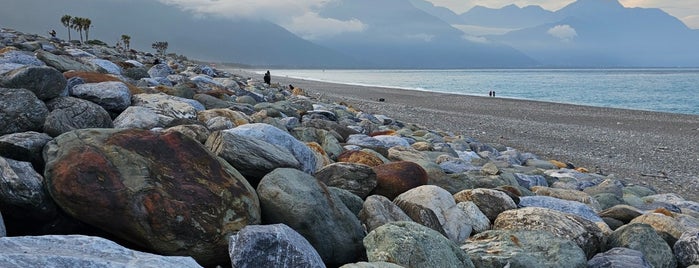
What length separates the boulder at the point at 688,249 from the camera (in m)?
4.73

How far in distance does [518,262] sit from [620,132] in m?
19.7

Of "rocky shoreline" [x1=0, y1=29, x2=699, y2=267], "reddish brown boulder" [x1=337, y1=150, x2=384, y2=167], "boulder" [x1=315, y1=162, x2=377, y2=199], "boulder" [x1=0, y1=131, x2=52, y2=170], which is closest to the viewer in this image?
"rocky shoreline" [x1=0, y1=29, x2=699, y2=267]

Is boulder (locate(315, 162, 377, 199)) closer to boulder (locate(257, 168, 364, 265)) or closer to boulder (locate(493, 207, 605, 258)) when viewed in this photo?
boulder (locate(257, 168, 364, 265))

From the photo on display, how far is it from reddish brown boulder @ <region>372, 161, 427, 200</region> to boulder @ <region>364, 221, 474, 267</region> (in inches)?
58.0

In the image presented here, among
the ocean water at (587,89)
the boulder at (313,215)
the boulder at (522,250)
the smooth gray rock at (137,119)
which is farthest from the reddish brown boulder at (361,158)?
the ocean water at (587,89)

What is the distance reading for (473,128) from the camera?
21.4 meters

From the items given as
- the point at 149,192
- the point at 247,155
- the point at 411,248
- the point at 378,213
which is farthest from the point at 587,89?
the point at 149,192

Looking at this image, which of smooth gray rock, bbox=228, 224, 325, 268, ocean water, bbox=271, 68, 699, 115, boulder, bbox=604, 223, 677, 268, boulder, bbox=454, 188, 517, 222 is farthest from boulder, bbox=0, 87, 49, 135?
ocean water, bbox=271, 68, 699, 115

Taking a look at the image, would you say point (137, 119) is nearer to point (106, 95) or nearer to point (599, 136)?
point (106, 95)

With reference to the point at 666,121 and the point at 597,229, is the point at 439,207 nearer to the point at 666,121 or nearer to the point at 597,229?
the point at 597,229

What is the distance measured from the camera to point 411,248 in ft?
11.5

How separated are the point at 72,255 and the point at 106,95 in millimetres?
4332

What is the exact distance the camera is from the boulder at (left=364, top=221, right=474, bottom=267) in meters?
3.46

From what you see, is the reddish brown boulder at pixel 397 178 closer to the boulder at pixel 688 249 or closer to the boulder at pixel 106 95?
the boulder at pixel 688 249
